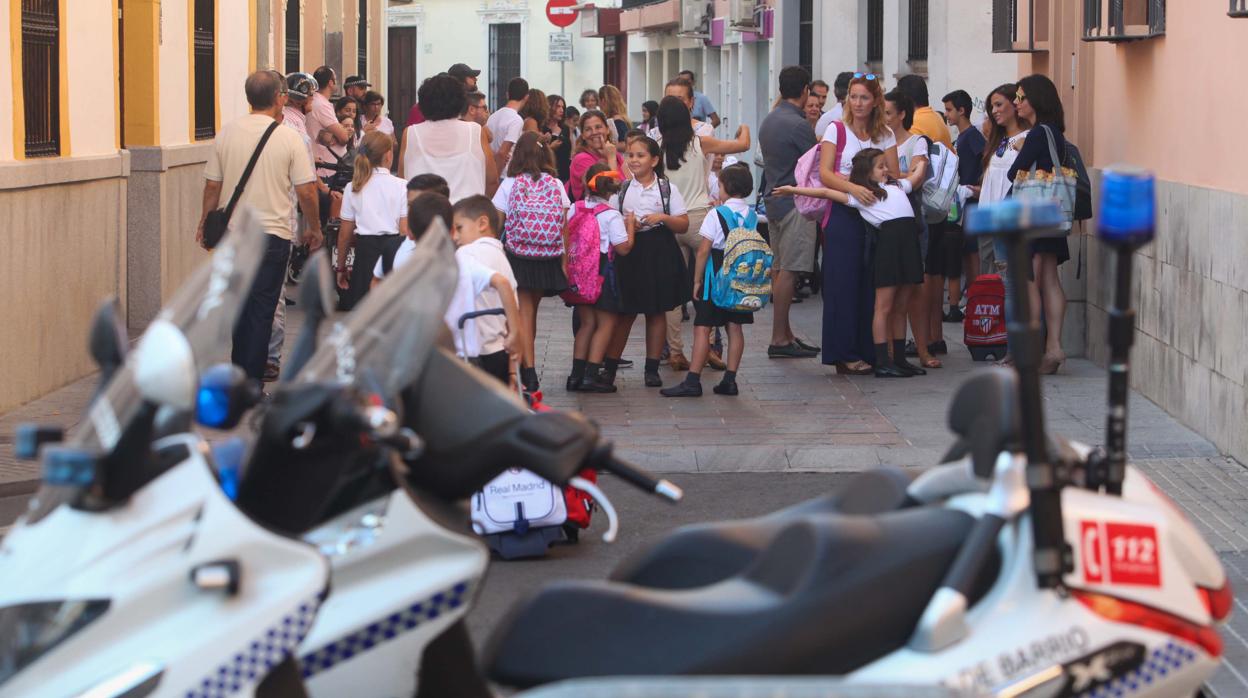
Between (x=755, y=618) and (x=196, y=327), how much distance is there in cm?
100

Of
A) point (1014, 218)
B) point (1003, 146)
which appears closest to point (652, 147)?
point (1003, 146)

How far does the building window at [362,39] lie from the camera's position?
114 ft

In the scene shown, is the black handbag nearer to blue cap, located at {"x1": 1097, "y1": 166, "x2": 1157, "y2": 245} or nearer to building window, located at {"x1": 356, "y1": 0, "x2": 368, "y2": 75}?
blue cap, located at {"x1": 1097, "y1": 166, "x2": 1157, "y2": 245}

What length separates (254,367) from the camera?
36.2ft

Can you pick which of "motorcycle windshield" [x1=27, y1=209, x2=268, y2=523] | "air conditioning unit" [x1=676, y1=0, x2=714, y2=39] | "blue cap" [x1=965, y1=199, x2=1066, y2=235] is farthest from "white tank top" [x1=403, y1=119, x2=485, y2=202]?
"air conditioning unit" [x1=676, y1=0, x2=714, y2=39]

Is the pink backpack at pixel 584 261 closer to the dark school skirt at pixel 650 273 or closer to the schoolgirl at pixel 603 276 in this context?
the schoolgirl at pixel 603 276

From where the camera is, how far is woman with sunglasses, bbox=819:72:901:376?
11977 millimetres

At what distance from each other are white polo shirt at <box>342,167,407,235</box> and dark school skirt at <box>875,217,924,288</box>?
307 centimetres

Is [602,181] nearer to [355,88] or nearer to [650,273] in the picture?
[650,273]

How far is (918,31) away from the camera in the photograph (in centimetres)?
2206

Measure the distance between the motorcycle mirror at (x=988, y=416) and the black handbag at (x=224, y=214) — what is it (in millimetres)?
7872

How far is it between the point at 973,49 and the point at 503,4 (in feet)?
126

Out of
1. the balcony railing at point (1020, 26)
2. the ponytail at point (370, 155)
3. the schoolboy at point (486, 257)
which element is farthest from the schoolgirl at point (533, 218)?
the balcony railing at point (1020, 26)

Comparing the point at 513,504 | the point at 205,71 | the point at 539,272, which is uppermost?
the point at 205,71
